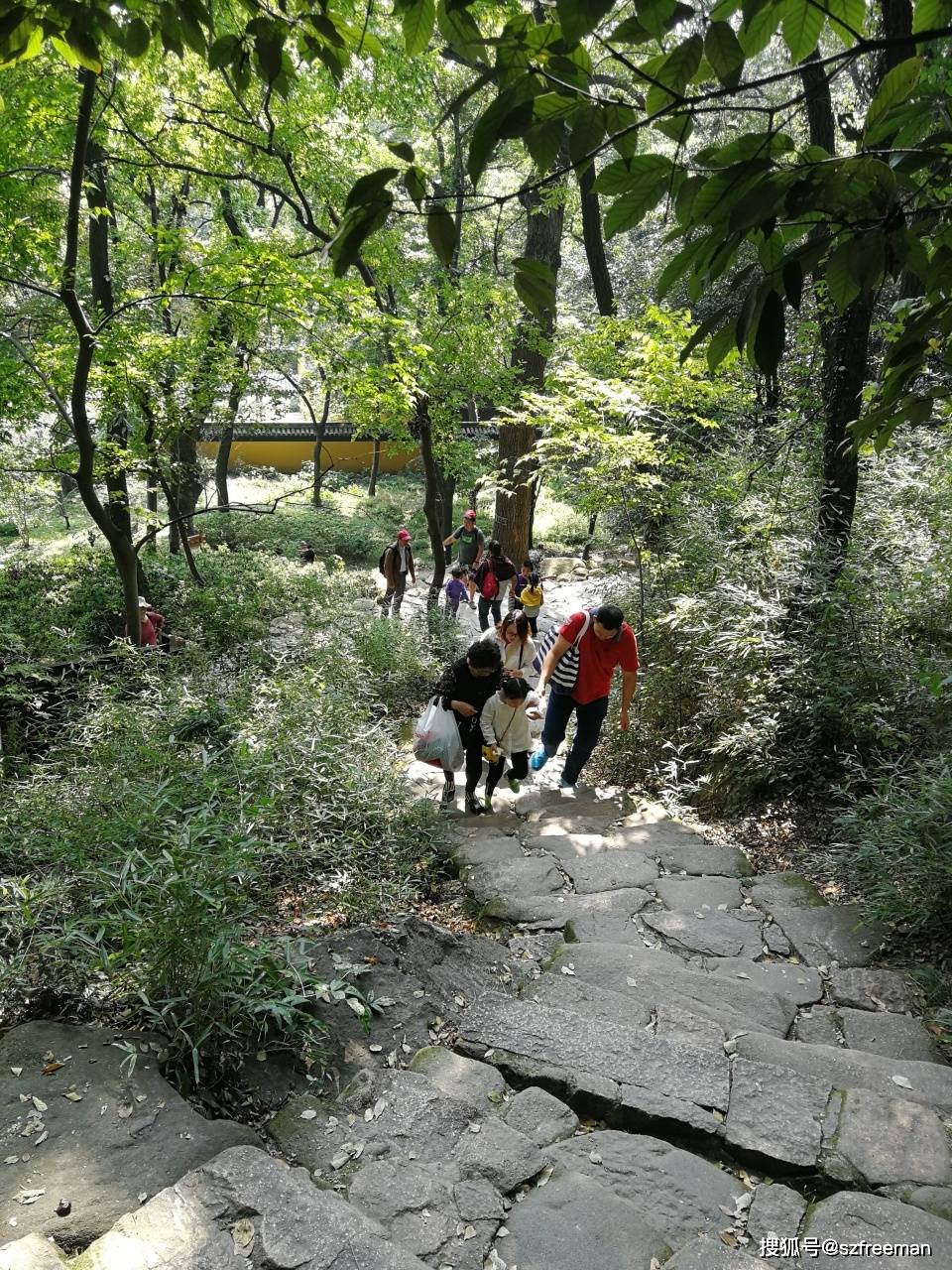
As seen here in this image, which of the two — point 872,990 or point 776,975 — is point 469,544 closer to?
point 776,975

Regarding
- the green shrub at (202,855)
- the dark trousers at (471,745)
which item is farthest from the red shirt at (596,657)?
the green shrub at (202,855)

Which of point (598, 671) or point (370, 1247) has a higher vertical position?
point (598, 671)

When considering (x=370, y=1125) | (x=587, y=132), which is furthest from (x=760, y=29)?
(x=370, y=1125)

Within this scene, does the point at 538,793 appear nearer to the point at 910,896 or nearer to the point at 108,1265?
the point at 910,896

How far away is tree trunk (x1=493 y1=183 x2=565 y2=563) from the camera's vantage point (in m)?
12.4

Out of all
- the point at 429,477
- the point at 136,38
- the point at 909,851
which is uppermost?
the point at 136,38

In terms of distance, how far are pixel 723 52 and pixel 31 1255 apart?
9.50 feet

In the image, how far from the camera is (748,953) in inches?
155

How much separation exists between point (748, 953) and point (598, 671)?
2.24 metres

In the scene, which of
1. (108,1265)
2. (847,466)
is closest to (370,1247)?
(108,1265)

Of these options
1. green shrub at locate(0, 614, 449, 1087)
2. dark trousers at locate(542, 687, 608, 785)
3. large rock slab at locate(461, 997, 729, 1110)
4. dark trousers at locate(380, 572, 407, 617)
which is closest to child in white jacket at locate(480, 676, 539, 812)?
dark trousers at locate(542, 687, 608, 785)

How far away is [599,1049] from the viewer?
116 inches

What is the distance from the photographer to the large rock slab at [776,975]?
11.7 ft

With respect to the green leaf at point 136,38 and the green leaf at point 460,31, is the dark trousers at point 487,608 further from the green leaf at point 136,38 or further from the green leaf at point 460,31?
the green leaf at point 460,31
